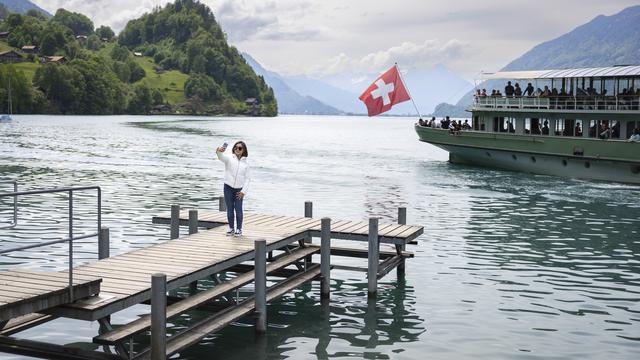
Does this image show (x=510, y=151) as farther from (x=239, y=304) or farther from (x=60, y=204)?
(x=239, y=304)

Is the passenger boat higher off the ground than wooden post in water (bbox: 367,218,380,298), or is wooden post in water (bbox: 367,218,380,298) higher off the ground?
the passenger boat

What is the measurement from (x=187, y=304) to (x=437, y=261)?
12.1 m

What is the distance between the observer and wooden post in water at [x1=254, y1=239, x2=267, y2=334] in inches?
585

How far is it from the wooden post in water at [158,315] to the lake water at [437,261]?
247 cm

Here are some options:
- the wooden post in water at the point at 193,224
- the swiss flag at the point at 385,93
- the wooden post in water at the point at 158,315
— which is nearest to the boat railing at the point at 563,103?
the swiss flag at the point at 385,93

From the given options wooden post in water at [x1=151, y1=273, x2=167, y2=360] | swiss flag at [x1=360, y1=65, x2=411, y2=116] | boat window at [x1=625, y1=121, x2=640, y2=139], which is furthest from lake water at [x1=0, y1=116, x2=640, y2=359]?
swiss flag at [x1=360, y1=65, x2=411, y2=116]

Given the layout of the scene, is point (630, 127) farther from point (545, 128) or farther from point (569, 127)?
point (545, 128)

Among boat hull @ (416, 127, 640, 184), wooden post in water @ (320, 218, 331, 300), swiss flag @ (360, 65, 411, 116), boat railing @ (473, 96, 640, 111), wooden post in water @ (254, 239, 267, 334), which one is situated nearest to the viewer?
wooden post in water @ (254, 239, 267, 334)

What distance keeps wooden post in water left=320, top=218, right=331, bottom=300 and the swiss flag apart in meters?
40.1

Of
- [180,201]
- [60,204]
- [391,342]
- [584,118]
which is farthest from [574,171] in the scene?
[391,342]

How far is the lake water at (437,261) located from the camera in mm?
15641

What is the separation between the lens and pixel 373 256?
18.5m

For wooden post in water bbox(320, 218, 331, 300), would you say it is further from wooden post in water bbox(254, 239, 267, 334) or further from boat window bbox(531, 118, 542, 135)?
boat window bbox(531, 118, 542, 135)

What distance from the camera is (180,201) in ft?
129
